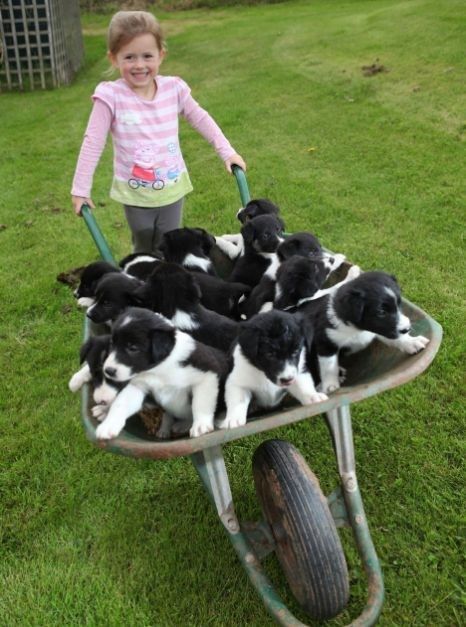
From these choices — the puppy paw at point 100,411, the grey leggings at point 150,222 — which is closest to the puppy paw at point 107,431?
the puppy paw at point 100,411

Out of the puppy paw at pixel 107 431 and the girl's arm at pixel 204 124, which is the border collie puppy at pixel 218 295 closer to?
the puppy paw at pixel 107 431

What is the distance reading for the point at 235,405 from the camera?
110 inches

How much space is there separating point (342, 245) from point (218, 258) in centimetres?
245

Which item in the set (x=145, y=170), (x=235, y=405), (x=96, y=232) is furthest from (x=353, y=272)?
(x=145, y=170)

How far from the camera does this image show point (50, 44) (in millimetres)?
16328

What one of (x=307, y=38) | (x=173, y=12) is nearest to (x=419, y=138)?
(x=307, y=38)

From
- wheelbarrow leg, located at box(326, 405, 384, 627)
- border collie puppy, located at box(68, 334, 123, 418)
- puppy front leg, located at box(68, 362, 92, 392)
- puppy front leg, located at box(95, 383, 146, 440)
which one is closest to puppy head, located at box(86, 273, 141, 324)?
border collie puppy, located at box(68, 334, 123, 418)

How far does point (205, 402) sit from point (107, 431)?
508mm

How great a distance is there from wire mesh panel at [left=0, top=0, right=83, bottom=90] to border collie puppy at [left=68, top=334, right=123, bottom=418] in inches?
592

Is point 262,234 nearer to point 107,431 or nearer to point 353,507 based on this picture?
point 353,507

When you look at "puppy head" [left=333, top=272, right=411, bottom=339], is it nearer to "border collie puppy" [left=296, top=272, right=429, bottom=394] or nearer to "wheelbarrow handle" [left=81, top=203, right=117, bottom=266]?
"border collie puppy" [left=296, top=272, right=429, bottom=394]

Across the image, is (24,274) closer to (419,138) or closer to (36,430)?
(36,430)

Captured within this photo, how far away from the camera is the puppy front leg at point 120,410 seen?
255cm

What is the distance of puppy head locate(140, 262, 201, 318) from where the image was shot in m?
3.29
